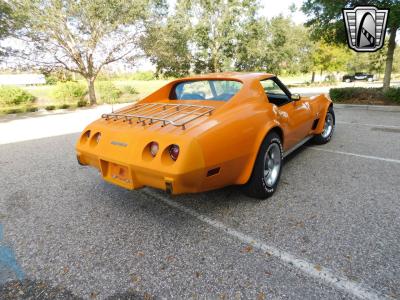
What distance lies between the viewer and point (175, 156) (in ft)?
7.54

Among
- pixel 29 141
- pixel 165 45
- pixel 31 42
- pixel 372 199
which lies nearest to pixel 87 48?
pixel 31 42

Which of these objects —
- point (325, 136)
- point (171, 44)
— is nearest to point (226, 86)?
point (325, 136)

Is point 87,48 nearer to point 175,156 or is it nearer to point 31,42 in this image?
point 31,42

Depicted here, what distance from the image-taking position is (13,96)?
18.1 meters

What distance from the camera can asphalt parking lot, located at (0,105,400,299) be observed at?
1863mm

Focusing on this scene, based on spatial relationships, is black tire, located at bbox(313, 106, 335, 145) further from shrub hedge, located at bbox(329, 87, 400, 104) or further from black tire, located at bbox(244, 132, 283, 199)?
shrub hedge, located at bbox(329, 87, 400, 104)

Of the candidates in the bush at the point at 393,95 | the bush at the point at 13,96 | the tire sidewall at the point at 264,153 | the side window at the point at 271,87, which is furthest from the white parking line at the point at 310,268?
the bush at the point at 13,96

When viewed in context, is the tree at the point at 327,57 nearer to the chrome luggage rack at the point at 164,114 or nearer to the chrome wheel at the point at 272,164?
the chrome wheel at the point at 272,164

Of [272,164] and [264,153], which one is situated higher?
[264,153]

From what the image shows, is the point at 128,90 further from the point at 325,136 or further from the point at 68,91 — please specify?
the point at 325,136

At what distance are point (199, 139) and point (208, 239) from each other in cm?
88

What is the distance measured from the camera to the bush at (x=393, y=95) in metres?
9.27

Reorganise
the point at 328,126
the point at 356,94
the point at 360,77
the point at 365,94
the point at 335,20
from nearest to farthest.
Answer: the point at 328,126 → the point at 335,20 → the point at 365,94 → the point at 356,94 → the point at 360,77

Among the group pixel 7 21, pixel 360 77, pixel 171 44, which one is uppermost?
pixel 7 21
